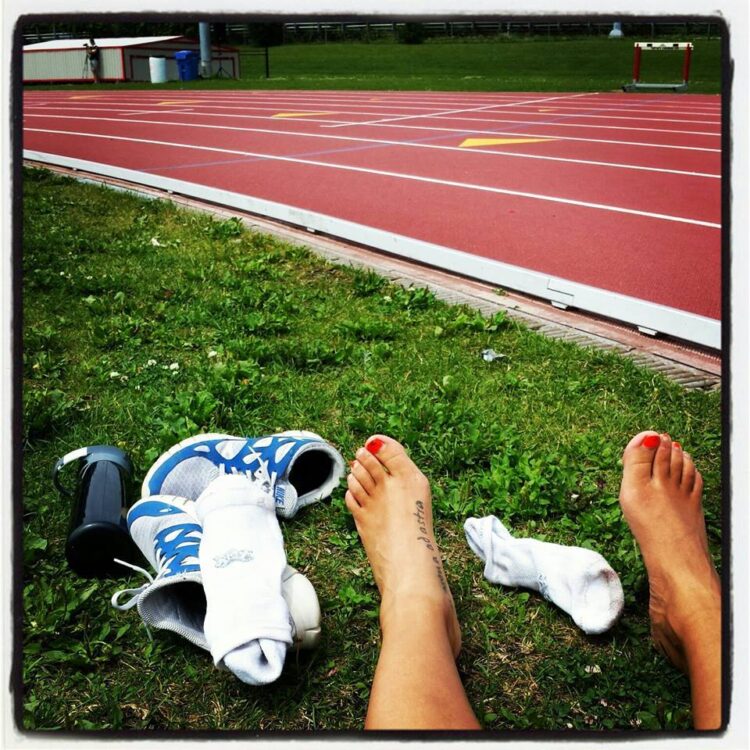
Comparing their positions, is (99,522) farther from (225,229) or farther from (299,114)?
(299,114)

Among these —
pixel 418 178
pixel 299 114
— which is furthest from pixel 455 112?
pixel 418 178

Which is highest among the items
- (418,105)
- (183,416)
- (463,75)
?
(463,75)

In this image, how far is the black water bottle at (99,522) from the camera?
6.21ft

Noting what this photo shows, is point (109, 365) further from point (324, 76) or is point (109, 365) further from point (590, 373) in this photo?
point (324, 76)

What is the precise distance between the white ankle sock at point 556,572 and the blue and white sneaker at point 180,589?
439 millimetres

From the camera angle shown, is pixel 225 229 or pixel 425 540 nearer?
pixel 425 540

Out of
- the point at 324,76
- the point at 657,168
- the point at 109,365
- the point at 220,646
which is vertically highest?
the point at 324,76

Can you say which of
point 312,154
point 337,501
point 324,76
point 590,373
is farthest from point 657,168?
point 324,76

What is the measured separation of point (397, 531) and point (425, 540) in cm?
7

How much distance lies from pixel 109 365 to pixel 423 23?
224cm

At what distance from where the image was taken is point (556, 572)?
1.80 meters

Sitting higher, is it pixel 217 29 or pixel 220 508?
pixel 217 29

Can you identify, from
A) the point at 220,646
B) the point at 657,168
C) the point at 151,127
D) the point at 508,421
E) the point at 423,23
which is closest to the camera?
the point at 423,23

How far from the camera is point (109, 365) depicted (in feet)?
10.0
